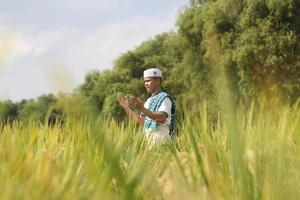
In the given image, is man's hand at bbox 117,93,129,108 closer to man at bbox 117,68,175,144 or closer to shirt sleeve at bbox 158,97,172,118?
man at bbox 117,68,175,144

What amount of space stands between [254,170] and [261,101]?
30.7 inches

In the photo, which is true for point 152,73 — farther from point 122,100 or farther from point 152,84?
point 122,100

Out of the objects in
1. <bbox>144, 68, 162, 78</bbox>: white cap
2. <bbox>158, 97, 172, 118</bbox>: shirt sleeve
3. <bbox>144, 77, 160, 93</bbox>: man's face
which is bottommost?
<bbox>158, 97, 172, 118</bbox>: shirt sleeve

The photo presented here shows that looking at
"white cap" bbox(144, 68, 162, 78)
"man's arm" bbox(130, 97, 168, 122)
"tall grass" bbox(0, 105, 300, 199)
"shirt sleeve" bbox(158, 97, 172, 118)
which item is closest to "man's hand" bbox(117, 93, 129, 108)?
"man's arm" bbox(130, 97, 168, 122)

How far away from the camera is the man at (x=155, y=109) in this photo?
17.2 ft

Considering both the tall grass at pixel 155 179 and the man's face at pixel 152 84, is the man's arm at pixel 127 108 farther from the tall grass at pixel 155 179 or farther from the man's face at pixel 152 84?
the tall grass at pixel 155 179

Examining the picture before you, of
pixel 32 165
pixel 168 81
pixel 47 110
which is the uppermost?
pixel 47 110

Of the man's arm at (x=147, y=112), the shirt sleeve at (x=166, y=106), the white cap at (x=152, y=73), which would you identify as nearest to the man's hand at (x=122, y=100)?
the man's arm at (x=147, y=112)

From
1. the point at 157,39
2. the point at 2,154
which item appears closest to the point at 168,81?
the point at 157,39

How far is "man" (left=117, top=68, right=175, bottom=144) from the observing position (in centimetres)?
525

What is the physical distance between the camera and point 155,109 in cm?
571

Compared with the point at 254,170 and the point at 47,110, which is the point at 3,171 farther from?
the point at 254,170

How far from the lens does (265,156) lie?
2031mm

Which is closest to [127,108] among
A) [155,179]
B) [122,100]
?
[122,100]
